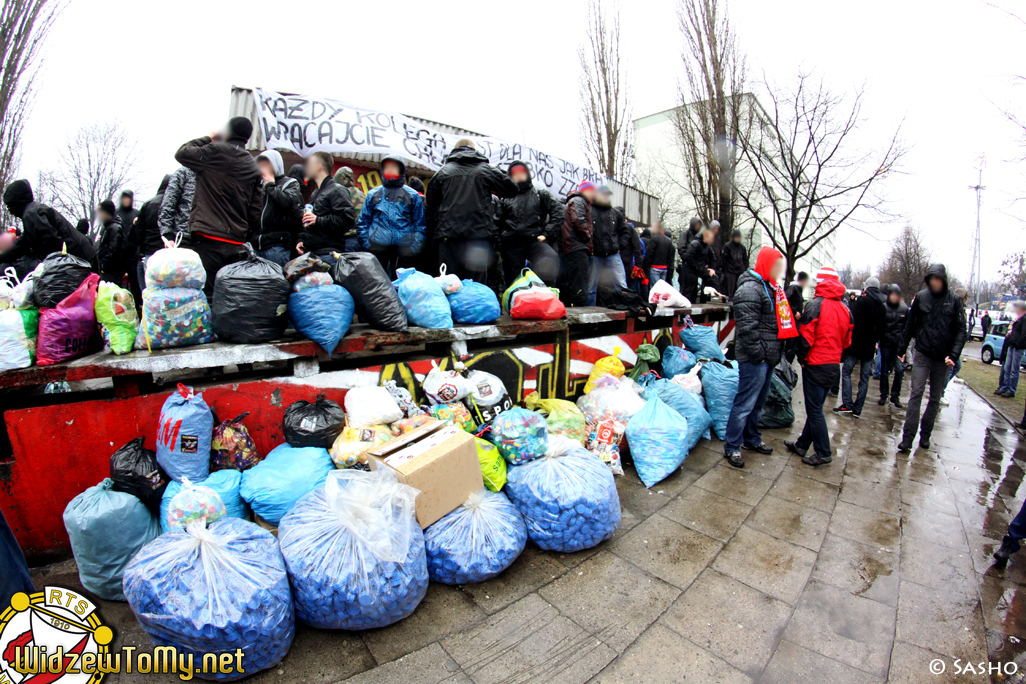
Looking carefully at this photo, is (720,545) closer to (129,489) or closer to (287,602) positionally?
(287,602)

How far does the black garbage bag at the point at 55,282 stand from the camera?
8.31 ft

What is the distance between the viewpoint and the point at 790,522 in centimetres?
326

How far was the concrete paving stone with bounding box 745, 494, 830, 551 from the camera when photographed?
3053 millimetres

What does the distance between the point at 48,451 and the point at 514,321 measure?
120 inches

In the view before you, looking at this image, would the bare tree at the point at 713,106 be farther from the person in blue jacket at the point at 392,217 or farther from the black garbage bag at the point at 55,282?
the black garbage bag at the point at 55,282

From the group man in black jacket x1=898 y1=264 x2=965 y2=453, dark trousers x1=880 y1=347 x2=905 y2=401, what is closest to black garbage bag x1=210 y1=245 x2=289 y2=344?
man in black jacket x1=898 y1=264 x2=965 y2=453

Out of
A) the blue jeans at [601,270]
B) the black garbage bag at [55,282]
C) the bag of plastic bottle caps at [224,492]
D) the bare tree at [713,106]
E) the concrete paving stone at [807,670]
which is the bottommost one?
the concrete paving stone at [807,670]

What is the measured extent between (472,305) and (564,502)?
1.75 metres

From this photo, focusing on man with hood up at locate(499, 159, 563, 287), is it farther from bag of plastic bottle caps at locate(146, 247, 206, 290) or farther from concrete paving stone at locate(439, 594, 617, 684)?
concrete paving stone at locate(439, 594, 617, 684)

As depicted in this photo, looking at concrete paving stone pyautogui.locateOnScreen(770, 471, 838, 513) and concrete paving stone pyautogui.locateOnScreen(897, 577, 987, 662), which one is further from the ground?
concrete paving stone pyautogui.locateOnScreen(770, 471, 838, 513)

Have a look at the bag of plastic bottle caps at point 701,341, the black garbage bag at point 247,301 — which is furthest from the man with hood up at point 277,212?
the bag of plastic bottle caps at point 701,341

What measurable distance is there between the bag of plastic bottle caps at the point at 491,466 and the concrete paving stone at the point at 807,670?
1.55m

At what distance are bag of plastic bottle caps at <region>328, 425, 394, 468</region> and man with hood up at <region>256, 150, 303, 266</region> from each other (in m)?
2.15

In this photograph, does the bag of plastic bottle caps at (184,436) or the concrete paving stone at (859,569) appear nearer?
the bag of plastic bottle caps at (184,436)
